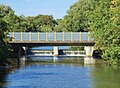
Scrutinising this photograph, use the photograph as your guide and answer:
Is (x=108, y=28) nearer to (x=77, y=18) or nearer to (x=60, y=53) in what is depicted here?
(x=77, y=18)

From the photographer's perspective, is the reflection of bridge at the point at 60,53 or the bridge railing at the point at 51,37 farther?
the reflection of bridge at the point at 60,53

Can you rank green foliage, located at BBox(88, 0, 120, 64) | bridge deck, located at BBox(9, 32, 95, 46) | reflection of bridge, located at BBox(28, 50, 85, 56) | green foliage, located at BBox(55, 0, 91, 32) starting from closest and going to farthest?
green foliage, located at BBox(88, 0, 120, 64)
bridge deck, located at BBox(9, 32, 95, 46)
green foliage, located at BBox(55, 0, 91, 32)
reflection of bridge, located at BBox(28, 50, 85, 56)

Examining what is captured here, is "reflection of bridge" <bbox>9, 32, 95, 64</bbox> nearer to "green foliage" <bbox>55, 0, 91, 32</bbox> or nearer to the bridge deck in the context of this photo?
the bridge deck

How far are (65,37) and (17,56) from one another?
1236cm

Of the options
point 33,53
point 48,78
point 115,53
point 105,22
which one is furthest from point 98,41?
point 33,53

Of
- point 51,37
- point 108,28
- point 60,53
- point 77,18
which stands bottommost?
point 60,53

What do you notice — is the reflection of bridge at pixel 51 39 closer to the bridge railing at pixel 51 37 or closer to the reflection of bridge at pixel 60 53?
the bridge railing at pixel 51 37

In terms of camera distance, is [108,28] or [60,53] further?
[60,53]

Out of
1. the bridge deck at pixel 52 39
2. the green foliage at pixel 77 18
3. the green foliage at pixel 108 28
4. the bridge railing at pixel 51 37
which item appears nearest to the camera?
the green foliage at pixel 108 28

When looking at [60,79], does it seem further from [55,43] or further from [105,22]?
[55,43]

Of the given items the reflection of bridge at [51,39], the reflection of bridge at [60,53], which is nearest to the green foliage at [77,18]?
the reflection of bridge at [60,53]

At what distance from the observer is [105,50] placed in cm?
Answer: 5934

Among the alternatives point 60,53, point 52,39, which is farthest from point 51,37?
point 60,53

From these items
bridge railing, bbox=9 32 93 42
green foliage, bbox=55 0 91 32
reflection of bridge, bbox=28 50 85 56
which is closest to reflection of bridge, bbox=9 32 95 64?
bridge railing, bbox=9 32 93 42
